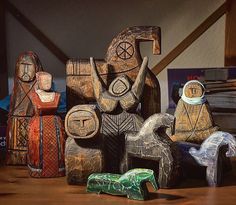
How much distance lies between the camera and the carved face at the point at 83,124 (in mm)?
806

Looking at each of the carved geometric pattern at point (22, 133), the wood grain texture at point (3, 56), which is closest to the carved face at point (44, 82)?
the carved geometric pattern at point (22, 133)

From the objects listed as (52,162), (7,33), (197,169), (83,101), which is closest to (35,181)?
(52,162)

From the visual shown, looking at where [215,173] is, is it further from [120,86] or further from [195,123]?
[120,86]

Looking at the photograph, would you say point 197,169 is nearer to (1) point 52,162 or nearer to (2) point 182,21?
(1) point 52,162

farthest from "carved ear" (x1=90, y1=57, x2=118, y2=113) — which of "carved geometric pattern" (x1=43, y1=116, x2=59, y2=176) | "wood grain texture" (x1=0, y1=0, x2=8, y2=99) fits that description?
"wood grain texture" (x1=0, y1=0, x2=8, y2=99)

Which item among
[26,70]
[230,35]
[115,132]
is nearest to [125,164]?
[115,132]

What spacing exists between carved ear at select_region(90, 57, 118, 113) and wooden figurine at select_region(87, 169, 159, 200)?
0.15 meters

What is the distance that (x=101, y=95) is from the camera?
2.96ft

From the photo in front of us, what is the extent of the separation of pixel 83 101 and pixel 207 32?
0.56 meters

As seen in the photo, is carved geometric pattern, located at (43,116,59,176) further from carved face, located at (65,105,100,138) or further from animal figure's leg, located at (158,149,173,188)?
animal figure's leg, located at (158,149,173,188)

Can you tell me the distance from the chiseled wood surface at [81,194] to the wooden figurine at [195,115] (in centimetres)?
9

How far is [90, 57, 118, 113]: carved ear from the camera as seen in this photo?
0.89 metres

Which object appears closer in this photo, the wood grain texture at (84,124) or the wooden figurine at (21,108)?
the wood grain texture at (84,124)

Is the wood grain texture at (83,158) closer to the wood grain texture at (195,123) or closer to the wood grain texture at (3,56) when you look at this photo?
the wood grain texture at (195,123)
